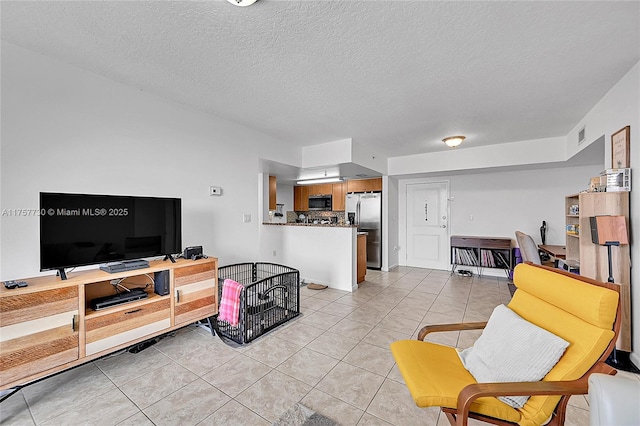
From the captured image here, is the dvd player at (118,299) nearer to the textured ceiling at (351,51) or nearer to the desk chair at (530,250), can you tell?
the textured ceiling at (351,51)

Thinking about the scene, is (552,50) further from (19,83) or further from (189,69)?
(19,83)

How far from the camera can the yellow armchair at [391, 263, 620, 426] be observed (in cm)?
113

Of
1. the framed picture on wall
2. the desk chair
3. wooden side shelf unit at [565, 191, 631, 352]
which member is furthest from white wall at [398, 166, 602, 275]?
wooden side shelf unit at [565, 191, 631, 352]

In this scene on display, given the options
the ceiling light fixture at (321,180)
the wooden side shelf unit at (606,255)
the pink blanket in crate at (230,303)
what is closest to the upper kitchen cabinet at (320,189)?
the ceiling light fixture at (321,180)

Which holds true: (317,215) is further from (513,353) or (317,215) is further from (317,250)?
(513,353)

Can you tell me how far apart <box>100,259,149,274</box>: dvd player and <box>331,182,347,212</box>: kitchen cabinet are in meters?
4.70

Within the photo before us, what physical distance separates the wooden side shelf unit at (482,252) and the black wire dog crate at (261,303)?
3.88 m

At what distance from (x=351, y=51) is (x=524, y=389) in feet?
7.53

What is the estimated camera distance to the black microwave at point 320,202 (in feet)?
22.0

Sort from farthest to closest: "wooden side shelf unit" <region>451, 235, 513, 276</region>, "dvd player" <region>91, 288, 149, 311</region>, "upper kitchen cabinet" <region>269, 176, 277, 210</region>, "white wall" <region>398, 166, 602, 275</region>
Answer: "upper kitchen cabinet" <region>269, 176, 277, 210</region>, "wooden side shelf unit" <region>451, 235, 513, 276</region>, "white wall" <region>398, 166, 602, 275</region>, "dvd player" <region>91, 288, 149, 311</region>

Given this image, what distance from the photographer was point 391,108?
315 cm

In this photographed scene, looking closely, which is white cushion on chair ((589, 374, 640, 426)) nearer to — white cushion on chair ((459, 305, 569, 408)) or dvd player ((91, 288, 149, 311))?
white cushion on chair ((459, 305, 569, 408))

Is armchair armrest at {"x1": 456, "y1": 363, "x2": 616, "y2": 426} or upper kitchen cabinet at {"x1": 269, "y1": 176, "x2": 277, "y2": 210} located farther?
upper kitchen cabinet at {"x1": 269, "y1": 176, "x2": 277, "y2": 210}

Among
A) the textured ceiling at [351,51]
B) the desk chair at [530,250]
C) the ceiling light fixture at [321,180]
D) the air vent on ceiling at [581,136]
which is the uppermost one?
the textured ceiling at [351,51]
